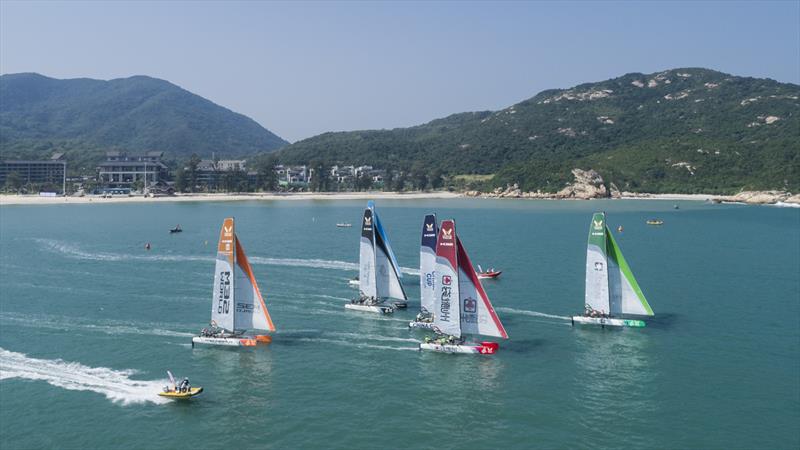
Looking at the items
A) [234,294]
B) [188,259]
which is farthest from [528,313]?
[188,259]

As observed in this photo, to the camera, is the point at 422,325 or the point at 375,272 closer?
the point at 422,325

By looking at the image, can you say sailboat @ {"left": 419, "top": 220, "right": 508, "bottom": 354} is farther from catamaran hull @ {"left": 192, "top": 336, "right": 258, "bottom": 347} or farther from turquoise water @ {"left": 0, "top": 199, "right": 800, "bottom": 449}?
catamaran hull @ {"left": 192, "top": 336, "right": 258, "bottom": 347}

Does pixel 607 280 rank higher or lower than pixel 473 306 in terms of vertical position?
higher

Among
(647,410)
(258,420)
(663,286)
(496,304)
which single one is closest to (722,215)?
(663,286)

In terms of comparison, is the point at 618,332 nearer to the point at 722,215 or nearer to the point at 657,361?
the point at 657,361

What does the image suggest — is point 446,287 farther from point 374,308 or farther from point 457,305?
point 374,308

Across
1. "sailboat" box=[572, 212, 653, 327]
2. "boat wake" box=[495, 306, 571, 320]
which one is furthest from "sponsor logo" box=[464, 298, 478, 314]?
"boat wake" box=[495, 306, 571, 320]
